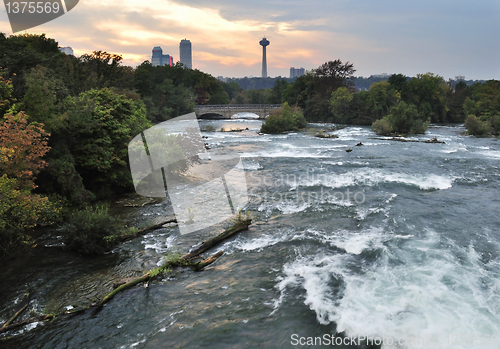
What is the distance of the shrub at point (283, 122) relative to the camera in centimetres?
4528

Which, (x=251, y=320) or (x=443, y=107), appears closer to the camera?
(x=251, y=320)

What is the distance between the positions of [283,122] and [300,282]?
39.8m

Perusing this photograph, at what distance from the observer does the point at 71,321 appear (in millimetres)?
6320

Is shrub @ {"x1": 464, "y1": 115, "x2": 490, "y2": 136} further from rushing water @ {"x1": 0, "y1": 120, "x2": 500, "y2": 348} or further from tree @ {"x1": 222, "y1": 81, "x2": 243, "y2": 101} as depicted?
tree @ {"x1": 222, "y1": 81, "x2": 243, "y2": 101}

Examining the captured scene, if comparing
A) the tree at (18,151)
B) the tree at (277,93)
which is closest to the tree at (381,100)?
the tree at (277,93)

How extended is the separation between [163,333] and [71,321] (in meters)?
1.98

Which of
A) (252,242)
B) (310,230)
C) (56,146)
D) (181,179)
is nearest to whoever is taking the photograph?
(252,242)

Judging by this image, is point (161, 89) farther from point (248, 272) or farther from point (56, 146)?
point (248, 272)

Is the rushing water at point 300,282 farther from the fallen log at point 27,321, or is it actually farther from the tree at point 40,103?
the tree at point 40,103

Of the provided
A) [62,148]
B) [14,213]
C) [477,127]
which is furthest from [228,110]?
[14,213]

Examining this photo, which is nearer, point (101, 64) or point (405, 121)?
point (101, 64)

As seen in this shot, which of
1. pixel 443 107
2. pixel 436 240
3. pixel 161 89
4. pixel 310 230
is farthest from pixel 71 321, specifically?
pixel 443 107

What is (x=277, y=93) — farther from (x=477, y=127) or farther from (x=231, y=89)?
(x=477, y=127)

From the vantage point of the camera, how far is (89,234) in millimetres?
9180
